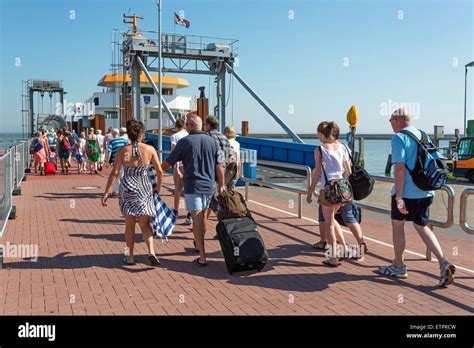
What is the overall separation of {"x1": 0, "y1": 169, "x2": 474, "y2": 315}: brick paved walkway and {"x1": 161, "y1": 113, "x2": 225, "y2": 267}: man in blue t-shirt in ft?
2.23

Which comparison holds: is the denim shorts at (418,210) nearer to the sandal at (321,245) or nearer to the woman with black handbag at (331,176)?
the woman with black handbag at (331,176)

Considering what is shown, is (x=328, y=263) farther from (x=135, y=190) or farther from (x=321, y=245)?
(x=135, y=190)

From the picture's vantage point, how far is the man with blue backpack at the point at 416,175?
15.4 feet

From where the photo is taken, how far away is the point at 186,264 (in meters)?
5.73

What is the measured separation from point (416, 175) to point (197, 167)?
240cm

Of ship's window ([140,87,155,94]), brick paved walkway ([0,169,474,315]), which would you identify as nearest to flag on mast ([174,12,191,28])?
ship's window ([140,87,155,94])

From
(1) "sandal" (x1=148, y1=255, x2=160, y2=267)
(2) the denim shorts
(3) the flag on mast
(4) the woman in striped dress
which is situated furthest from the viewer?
(3) the flag on mast

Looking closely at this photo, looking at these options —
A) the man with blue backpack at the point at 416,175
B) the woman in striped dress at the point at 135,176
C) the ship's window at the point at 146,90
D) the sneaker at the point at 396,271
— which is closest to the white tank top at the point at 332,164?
the man with blue backpack at the point at 416,175

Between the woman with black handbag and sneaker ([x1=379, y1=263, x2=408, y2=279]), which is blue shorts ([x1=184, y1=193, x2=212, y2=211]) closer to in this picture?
the woman with black handbag

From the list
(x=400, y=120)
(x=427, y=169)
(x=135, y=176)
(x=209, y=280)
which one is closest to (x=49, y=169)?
(x=135, y=176)

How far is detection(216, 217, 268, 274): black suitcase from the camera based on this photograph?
17.1ft

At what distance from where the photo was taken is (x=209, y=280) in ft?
16.7

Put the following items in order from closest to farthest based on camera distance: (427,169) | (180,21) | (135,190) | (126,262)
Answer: (427,169) → (135,190) → (126,262) → (180,21)
